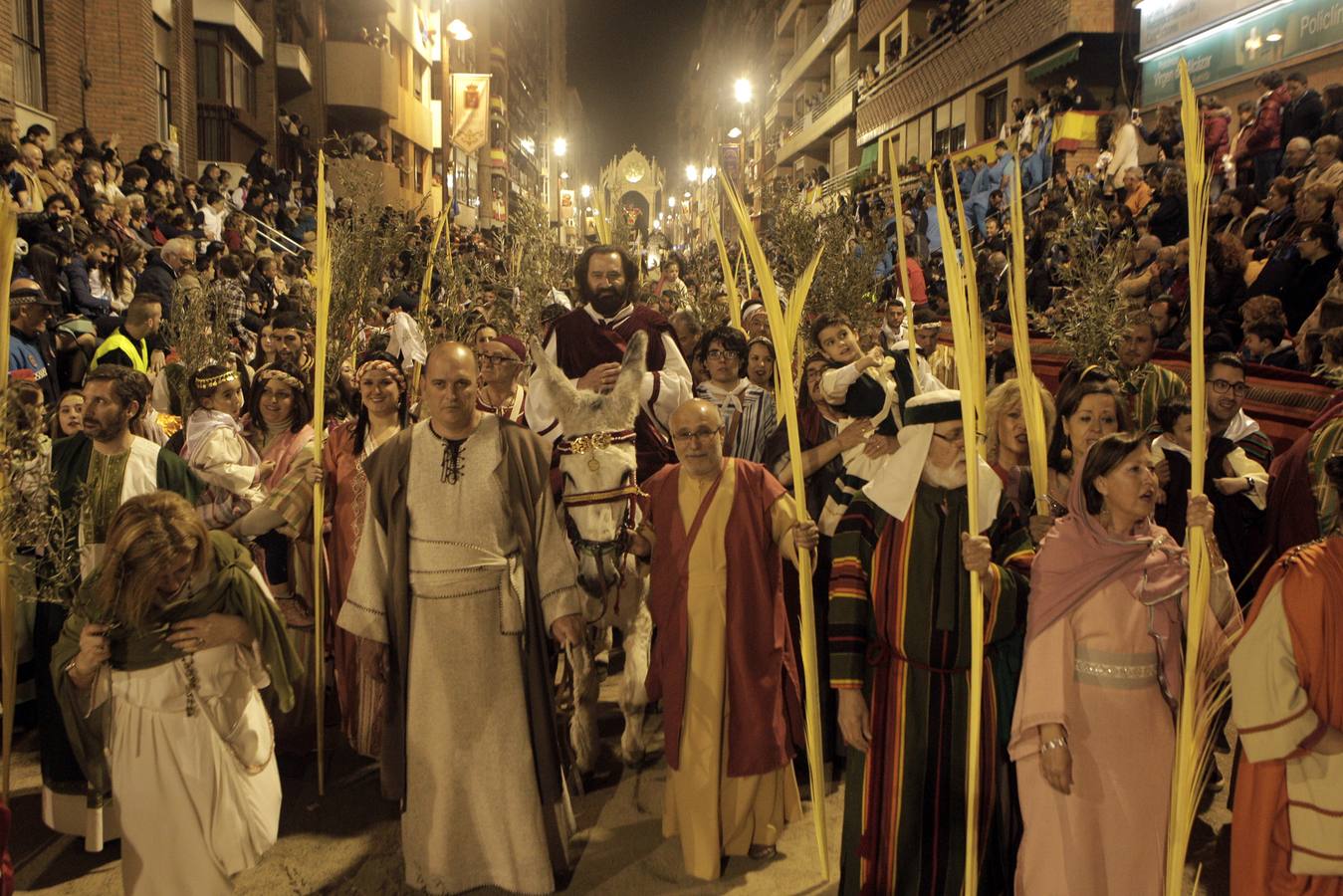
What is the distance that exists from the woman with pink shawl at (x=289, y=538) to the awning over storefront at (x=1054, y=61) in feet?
60.2

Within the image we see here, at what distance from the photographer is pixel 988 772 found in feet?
11.5

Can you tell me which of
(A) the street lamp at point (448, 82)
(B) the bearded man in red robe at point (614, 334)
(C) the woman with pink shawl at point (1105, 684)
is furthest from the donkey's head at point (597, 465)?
(A) the street lamp at point (448, 82)

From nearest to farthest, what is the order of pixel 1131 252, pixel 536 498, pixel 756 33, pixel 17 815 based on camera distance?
1. pixel 536 498
2. pixel 17 815
3. pixel 1131 252
4. pixel 756 33

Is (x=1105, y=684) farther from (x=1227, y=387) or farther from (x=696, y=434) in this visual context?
(x=1227, y=387)

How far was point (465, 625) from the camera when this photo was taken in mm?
3996

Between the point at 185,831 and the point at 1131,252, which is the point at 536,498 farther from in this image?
the point at 1131,252

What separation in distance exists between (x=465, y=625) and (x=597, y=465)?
31.7 inches

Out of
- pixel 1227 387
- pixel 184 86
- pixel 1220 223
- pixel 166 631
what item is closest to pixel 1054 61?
pixel 1220 223

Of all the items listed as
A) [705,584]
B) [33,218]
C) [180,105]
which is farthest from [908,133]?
[705,584]

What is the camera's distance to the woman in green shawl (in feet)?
11.3

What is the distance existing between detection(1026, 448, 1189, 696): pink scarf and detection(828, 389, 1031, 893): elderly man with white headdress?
6.1 inches

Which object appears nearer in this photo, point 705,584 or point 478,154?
point 705,584

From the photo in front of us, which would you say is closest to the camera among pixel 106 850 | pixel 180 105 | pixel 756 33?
pixel 106 850

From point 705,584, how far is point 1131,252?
8.41 metres
